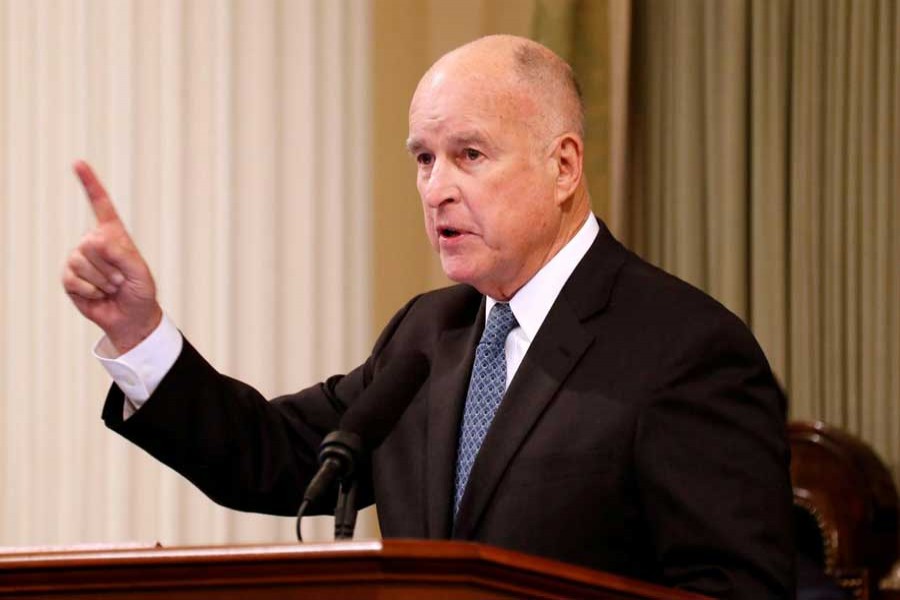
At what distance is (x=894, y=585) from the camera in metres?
4.19

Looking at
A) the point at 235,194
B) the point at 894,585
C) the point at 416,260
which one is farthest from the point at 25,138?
the point at 894,585

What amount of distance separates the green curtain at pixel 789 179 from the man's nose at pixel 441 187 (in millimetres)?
2471

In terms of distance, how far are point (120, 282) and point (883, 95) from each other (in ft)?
9.76

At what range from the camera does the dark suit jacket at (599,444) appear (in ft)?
7.30

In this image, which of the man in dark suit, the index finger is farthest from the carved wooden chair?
the index finger

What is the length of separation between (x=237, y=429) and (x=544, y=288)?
555mm

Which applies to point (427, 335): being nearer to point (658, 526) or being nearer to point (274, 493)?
point (274, 493)

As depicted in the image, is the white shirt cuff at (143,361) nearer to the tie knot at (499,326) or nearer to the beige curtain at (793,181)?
the tie knot at (499,326)

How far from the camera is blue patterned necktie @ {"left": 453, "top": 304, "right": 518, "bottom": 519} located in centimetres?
247

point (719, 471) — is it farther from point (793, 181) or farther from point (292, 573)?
point (793, 181)

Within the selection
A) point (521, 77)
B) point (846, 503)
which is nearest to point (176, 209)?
point (846, 503)

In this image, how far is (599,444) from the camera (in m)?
2.32

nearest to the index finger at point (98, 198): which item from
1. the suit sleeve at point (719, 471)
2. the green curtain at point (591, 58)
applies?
the suit sleeve at point (719, 471)

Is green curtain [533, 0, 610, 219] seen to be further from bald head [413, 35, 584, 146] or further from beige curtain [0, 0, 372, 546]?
bald head [413, 35, 584, 146]
